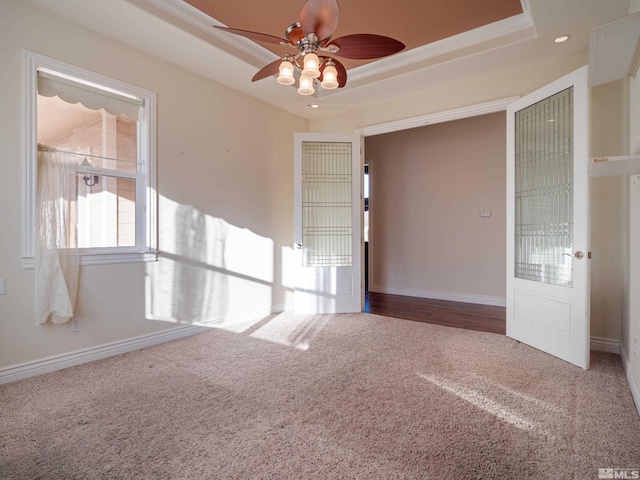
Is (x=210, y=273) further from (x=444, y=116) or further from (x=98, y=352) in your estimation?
(x=444, y=116)

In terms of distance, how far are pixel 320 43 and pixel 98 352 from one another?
10.00 ft

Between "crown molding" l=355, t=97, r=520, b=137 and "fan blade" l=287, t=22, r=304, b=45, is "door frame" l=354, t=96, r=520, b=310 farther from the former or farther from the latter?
"fan blade" l=287, t=22, r=304, b=45

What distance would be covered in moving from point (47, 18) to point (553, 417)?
14.7ft

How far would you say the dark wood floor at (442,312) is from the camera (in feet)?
13.5

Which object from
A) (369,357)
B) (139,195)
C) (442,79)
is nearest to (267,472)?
(369,357)

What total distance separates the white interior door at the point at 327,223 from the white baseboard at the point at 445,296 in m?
1.64

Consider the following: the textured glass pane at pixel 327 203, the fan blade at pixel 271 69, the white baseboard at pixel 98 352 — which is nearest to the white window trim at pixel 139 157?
the white baseboard at pixel 98 352

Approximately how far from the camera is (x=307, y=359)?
2.94 metres

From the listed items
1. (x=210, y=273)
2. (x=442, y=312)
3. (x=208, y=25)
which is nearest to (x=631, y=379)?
(x=442, y=312)

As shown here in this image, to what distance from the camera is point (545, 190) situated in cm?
317

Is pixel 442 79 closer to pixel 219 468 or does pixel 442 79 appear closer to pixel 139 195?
Result: pixel 139 195

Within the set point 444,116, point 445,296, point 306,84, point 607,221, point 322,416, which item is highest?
point 444,116

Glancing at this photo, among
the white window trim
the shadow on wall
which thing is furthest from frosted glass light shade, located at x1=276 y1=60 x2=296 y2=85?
the shadow on wall

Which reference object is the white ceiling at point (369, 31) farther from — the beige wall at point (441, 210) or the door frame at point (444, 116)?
the beige wall at point (441, 210)
